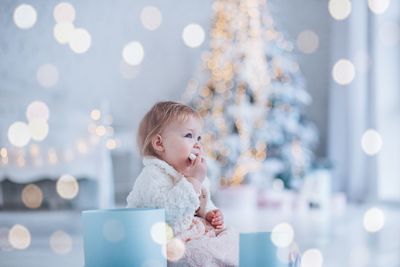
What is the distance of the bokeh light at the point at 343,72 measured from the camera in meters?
4.04

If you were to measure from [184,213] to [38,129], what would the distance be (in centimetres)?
234

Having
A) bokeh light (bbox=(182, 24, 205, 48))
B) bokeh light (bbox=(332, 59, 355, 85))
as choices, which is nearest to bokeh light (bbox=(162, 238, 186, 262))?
bokeh light (bbox=(182, 24, 205, 48))

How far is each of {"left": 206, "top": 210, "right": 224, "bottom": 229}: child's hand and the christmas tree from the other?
2361 millimetres

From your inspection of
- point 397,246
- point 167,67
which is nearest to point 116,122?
point 167,67

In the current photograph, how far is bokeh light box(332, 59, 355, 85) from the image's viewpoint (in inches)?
159

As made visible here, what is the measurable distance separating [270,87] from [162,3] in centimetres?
96

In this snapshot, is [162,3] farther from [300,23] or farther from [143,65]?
[300,23]

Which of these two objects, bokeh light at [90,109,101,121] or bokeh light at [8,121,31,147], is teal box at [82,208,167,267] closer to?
bokeh light at [8,121,31,147]

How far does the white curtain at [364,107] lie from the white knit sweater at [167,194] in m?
2.86

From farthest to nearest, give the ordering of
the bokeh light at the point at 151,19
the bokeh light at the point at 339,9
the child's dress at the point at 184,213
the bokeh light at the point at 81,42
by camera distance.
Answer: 1. the bokeh light at the point at 339,9
2. the bokeh light at the point at 151,19
3. the bokeh light at the point at 81,42
4. the child's dress at the point at 184,213

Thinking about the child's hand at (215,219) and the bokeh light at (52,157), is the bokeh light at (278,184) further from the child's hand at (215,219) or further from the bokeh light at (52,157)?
the child's hand at (215,219)

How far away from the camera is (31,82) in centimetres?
358

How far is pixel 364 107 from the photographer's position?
12.7 ft

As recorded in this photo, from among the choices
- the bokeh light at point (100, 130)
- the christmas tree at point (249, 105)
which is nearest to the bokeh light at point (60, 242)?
the bokeh light at point (100, 130)
